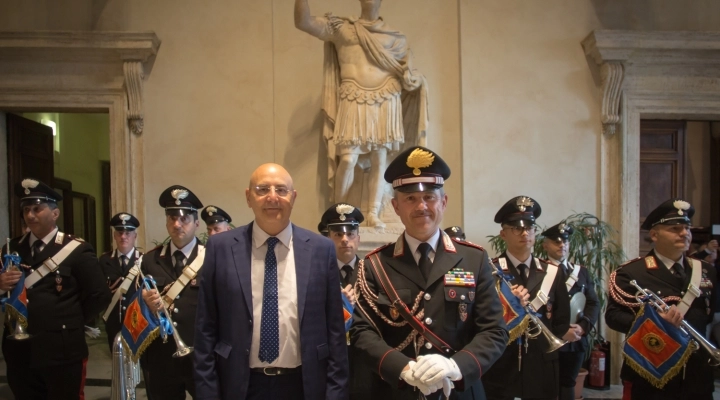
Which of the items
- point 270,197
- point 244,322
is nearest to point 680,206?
point 270,197

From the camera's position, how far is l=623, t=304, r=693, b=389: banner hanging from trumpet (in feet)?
9.64

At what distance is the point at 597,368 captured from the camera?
5465 mm

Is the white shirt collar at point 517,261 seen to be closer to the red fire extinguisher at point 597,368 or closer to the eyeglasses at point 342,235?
the eyeglasses at point 342,235

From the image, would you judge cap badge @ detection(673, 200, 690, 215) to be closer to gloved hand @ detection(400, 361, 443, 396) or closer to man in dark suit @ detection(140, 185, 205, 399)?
gloved hand @ detection(400, 361, 443, 396)

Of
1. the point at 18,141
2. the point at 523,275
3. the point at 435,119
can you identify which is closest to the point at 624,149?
the point at 435,119

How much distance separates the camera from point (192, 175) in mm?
6125

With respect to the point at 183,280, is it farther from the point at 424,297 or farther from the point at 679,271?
the point at 679,271

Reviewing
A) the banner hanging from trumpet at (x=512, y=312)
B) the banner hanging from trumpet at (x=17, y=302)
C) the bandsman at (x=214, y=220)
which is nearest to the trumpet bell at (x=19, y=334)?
the banner hanging from trumpet at (x=17, y=302)

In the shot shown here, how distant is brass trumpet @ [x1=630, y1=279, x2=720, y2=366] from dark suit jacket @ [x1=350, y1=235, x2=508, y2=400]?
148 centimetres

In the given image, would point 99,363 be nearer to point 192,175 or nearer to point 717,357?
point 192,175

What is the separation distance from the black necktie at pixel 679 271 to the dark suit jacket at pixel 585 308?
750 mm

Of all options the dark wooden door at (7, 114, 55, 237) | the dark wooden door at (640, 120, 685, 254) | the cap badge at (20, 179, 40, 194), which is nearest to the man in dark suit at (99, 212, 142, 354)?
the cap badge at (20, 179, 40, 194)

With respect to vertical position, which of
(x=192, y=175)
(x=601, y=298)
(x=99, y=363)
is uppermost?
(x=192, y=175)

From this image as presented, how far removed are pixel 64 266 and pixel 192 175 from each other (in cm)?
264
